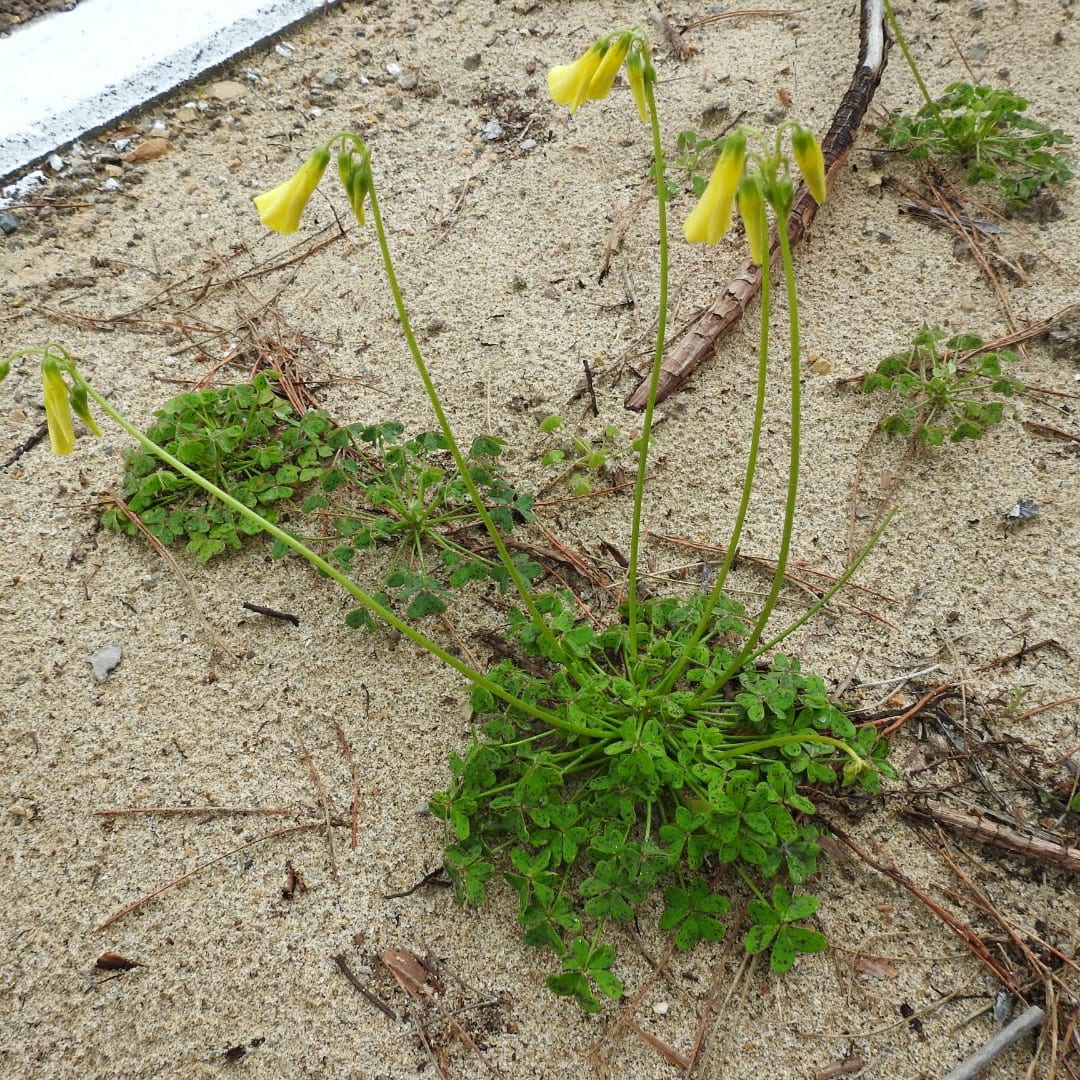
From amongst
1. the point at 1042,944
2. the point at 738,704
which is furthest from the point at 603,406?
the point at 1042,944

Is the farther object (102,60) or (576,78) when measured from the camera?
(102,60)

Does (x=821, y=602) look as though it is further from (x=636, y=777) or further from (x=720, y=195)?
(x=720, y=195)

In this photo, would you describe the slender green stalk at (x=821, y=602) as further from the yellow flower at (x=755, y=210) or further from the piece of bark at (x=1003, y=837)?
the yellow flower at (x=755, y=210)

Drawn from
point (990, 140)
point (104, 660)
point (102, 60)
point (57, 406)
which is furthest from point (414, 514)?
point (102, 60)

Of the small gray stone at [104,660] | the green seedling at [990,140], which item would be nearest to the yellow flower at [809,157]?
the small gray stone at [104,660]

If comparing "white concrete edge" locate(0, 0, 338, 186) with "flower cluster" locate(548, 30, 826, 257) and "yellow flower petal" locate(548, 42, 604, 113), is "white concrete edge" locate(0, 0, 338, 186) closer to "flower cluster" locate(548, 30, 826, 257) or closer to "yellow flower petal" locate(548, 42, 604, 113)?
"yellow flower petal" locate(548, 42, 604, 113)

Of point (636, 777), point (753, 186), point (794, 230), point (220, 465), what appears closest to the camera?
point (753, 186)

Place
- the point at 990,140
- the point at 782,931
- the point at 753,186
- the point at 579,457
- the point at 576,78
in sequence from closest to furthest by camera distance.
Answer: the point at 753,186 < the point at 576,78 < the point at 782,931 < the point at 579,457 < the point at 990,140
